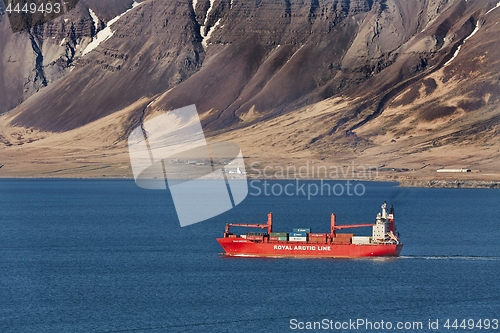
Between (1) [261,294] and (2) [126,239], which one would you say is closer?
(1) [261,294]

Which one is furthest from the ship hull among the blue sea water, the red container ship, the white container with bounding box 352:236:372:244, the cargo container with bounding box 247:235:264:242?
the blue sea water

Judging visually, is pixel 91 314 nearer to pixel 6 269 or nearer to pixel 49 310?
pixel 49 310

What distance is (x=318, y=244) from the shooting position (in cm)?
9381

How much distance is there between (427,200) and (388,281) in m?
95.9

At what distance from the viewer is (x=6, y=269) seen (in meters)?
85.6

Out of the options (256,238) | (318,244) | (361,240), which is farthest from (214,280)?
(361,240)

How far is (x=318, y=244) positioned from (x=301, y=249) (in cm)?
164

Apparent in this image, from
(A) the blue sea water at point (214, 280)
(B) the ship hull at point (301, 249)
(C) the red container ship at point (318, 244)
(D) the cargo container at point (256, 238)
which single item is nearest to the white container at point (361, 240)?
(C) the red container ship at point (318, 244)

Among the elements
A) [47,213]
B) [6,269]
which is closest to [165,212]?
[47,213]

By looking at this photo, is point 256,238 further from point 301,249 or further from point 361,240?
point 361,240

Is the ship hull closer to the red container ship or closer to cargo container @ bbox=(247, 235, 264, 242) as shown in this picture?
the red container ship

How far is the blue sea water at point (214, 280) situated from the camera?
218 ft

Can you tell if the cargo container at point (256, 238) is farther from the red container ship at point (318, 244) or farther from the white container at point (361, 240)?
the white container at point (361, 240)

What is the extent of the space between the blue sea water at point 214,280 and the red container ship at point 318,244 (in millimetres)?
1673
